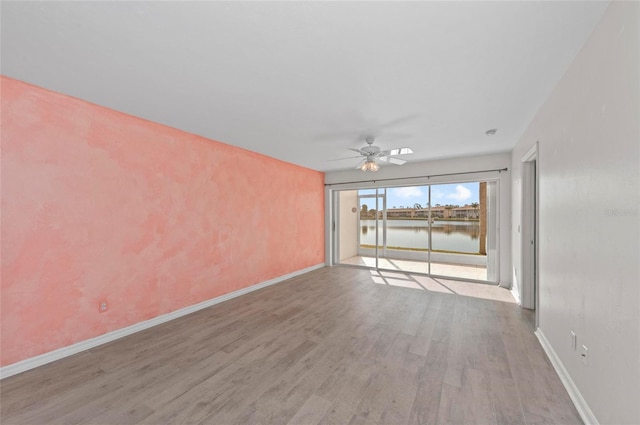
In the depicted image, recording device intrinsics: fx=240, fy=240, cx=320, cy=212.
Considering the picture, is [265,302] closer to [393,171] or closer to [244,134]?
[244,134]

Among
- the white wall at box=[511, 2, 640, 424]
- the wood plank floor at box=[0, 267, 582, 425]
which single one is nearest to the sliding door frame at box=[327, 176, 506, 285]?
the wood plank floor at box=[0, 267, 582, 425]

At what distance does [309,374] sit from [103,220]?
107 inches

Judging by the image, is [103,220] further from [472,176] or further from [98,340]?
[472,176]

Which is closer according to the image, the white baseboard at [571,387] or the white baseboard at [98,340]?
the white baseboard at [571,387]

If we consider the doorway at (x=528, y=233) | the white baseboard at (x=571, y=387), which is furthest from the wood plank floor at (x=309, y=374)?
the doorway at (x=528, y=233)

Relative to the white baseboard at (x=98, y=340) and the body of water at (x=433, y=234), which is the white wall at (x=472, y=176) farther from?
the white baseboard at (x=98, y=340)

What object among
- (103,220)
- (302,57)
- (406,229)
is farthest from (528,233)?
(103,220)

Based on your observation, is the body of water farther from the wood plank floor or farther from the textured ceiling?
the textured ceiling

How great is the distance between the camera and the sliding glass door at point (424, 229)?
5.48m

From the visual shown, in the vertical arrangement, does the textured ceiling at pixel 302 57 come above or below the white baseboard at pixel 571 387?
above

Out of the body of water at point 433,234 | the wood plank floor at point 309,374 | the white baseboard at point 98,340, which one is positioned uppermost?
the body of water at point 433,234

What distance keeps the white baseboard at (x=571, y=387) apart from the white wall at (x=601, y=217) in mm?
40

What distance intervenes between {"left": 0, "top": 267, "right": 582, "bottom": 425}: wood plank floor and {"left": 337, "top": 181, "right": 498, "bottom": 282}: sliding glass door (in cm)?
244

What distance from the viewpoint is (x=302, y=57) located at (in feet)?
6.02
